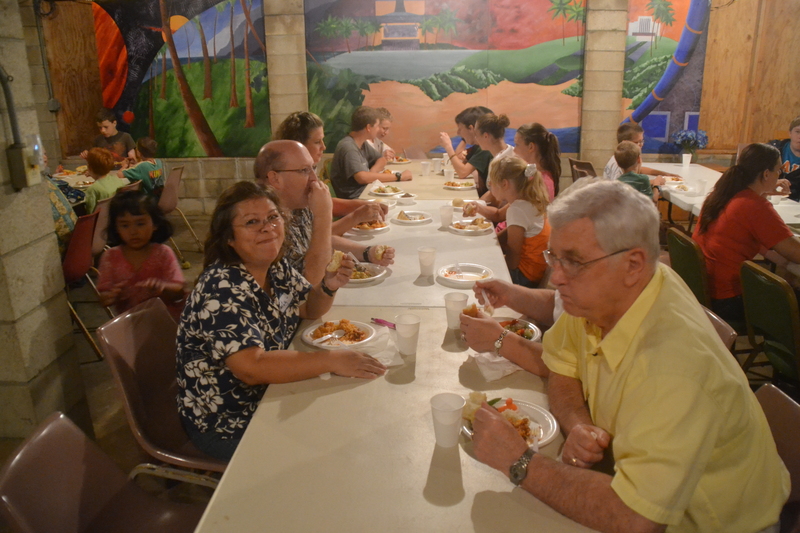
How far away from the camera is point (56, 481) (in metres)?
1.43

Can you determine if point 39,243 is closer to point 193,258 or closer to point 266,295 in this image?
point 266,295

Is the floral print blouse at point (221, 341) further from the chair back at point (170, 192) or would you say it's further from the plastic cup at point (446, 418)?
the chair back at point (170, 192)

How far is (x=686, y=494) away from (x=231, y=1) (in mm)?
8085

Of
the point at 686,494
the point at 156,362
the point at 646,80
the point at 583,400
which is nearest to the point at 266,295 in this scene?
the point at 156,362

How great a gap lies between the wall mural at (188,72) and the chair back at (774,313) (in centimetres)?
650

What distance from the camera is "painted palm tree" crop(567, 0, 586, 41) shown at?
722cm

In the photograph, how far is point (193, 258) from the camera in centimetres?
623

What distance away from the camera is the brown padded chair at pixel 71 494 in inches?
52.1

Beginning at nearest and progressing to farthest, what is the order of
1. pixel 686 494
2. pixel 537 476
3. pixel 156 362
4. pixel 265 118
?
pixel 686 494 < pixel 537 476 < pixel 156 362 < pixel 265 118

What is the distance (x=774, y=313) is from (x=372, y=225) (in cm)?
222

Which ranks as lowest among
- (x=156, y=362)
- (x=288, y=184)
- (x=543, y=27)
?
(x=156, y=362)

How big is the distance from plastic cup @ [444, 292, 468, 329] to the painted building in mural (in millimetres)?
5945

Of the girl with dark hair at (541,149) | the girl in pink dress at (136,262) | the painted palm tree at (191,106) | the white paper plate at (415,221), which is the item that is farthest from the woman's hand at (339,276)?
the painted palm tree at (191,106)

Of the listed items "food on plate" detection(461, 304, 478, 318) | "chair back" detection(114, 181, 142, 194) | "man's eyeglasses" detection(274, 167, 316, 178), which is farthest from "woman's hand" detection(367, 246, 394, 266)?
"chair back" detection(114, 181, 142, 194)
